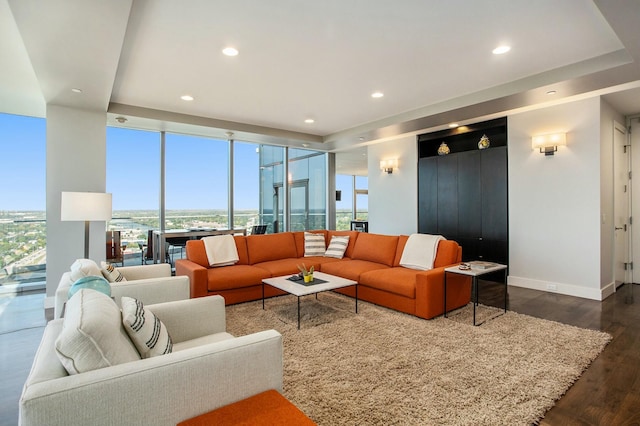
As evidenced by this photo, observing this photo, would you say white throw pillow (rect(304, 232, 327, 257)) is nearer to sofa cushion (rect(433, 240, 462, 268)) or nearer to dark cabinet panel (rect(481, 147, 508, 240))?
sofa cushion (rect(433, 240, 462, 268))

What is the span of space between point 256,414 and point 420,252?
3384 mm

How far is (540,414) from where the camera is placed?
1997 mm

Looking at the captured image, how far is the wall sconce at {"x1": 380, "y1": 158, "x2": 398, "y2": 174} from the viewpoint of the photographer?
22.7 ft

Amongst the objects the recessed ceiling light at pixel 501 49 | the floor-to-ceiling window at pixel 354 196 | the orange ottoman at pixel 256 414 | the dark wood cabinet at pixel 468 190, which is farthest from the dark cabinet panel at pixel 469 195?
the floor-to-ceiling window at pixel 354 196

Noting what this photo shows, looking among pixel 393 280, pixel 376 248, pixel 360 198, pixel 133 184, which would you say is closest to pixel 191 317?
pixel 393 280

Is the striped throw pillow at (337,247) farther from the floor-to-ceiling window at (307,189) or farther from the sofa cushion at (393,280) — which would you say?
the floor-to-ceiling window at (307,189)

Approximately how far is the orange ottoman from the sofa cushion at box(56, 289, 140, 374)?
38 cm

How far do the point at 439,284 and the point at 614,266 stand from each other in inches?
125

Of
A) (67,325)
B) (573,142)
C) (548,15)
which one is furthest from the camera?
(573,142)

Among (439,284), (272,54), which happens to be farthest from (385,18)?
(439,284)

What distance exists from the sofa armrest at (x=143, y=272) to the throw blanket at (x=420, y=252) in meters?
2.90

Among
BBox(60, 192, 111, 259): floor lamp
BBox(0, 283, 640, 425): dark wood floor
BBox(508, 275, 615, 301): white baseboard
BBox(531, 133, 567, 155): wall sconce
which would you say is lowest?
BBox(0, 283, 640, 425): dark wood floor

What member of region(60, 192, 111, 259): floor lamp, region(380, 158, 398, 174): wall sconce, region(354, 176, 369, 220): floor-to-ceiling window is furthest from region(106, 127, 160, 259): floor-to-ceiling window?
region(354, 176, 369, 220): floor-to-ceiling window

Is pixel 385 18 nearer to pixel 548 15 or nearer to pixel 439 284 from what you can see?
pixel 548 15
